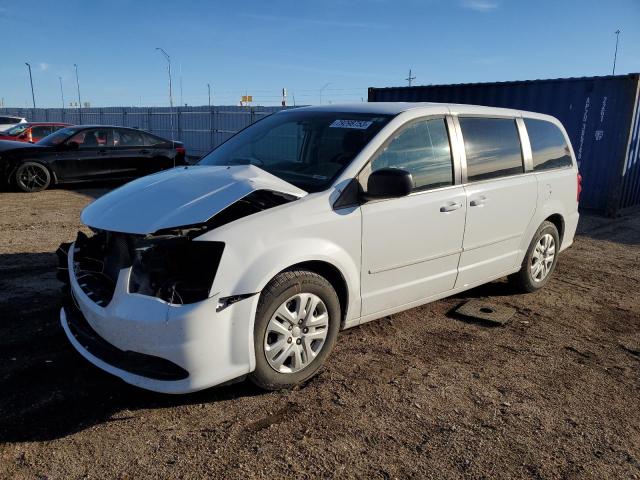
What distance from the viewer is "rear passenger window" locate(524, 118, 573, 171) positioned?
16.8 feet

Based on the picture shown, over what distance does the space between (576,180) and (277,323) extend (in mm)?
4187

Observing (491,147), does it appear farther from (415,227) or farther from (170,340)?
(170,340)

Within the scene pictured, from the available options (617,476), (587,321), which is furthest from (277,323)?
(587,321)

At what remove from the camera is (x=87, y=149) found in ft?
37.4

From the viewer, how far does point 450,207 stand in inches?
159

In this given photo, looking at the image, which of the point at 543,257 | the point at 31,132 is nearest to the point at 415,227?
the point at 543,257

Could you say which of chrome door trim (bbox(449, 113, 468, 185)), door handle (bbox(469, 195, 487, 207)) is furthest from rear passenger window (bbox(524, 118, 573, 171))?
chrome door trim (bbox(449, 113, 468, 185))

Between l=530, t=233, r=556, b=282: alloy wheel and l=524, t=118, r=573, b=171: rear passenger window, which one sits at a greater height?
l=524, t=118, r=573, b=171: rear passenger window

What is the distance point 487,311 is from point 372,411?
2146 millimetres

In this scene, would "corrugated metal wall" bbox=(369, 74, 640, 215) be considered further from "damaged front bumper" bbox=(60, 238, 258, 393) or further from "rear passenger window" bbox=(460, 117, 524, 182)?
"damaged front bumper" bbox=(60, 238, 258, 393)

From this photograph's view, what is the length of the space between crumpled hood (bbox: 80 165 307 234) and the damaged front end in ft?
0.20

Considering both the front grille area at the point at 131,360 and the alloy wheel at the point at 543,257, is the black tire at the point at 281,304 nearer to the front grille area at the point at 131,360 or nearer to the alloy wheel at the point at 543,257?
the front grille area at the point at 131,360

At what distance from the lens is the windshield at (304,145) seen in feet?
12.0

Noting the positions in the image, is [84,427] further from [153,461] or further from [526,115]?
[526,115]
